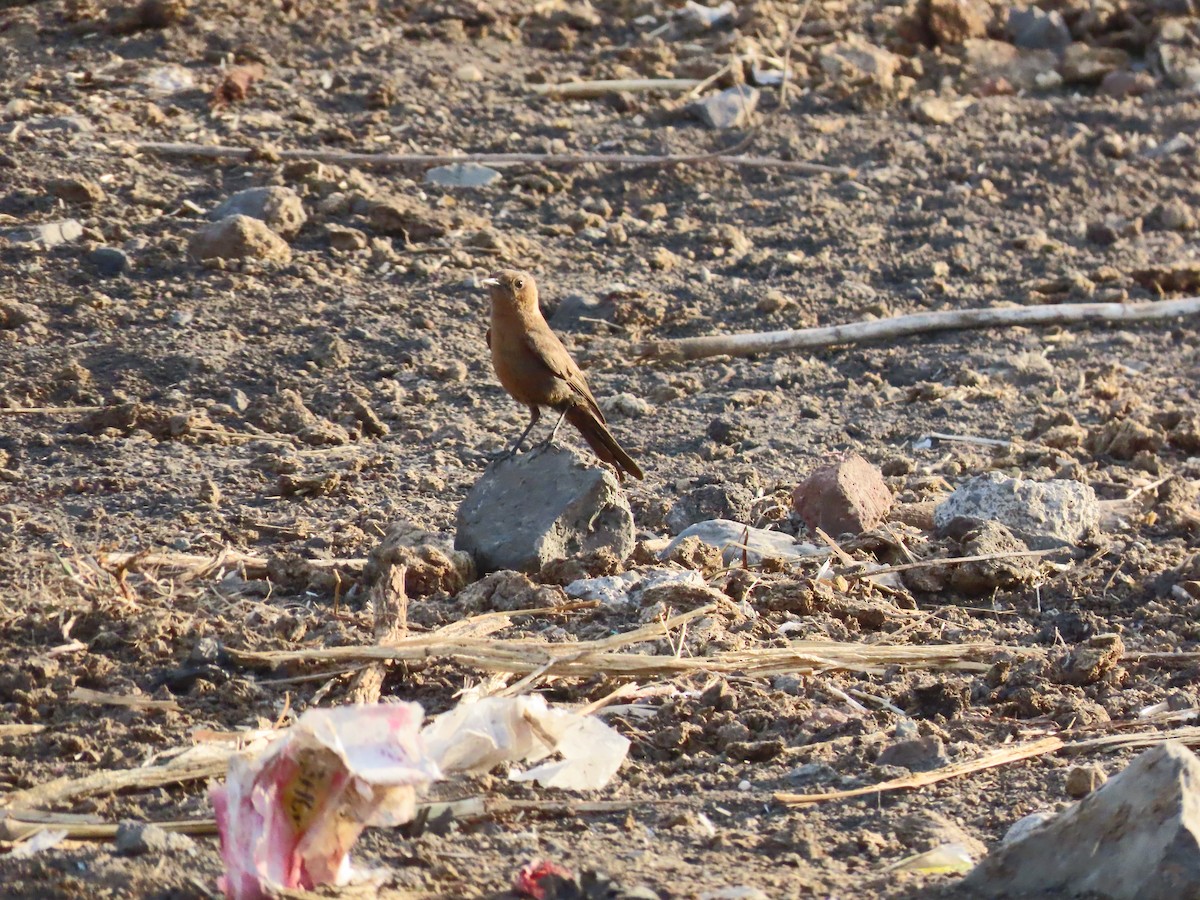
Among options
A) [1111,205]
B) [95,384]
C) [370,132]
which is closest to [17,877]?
[95,384]

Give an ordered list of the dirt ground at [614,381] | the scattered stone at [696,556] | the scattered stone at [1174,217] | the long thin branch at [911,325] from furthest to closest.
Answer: the scattered stone at [1174,217] < the long thin branch at [911,325] < the scattered stone at [696,556] < the dirt ground at [614,381]

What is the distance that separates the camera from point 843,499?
17.2 ft

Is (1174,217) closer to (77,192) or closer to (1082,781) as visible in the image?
(77,192)

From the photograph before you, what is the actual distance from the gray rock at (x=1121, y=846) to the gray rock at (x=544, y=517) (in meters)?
2.01

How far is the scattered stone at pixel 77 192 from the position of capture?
287 inches

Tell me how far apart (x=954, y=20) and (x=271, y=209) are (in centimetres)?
521

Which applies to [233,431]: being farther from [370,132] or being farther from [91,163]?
[370,132]

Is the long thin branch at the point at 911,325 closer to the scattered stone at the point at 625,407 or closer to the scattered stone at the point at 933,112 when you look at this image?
the scattered stone at the point at 625,407

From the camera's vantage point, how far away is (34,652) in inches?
152

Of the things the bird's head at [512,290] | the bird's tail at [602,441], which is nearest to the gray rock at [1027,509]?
the bird's tail at [602,441]

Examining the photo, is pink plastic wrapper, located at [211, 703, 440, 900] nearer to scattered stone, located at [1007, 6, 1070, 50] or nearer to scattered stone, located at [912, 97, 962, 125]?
scattered stone, located at [912, 97, 962, 125]

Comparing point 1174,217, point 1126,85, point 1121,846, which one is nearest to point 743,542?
point 1121,846

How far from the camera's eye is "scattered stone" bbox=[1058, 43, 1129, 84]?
34.5ft

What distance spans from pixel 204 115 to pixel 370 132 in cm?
84
